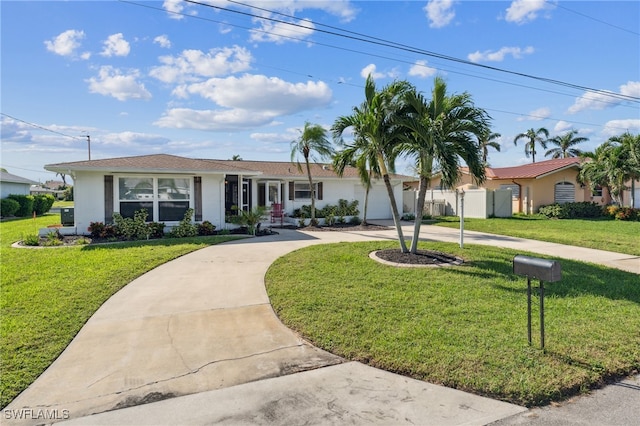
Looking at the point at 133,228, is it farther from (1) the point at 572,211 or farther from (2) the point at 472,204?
(1) the point at 572,211

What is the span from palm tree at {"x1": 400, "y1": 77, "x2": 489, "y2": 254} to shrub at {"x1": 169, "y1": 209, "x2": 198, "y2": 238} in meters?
8.18

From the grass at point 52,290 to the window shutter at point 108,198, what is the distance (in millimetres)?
2804

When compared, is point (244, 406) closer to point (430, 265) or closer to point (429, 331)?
point (429, 331)

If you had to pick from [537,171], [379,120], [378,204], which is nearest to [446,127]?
[379,120]

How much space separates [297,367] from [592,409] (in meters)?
2.61

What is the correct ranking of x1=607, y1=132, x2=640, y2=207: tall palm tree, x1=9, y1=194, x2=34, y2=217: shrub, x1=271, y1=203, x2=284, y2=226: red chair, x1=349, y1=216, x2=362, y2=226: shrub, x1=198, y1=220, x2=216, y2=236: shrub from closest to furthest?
x1=198, y1=220, x2=216, y2=236: shrub < x1=271, y1=203, x2=284, y2=226: red chair < x1=349, y1=216, x2=362, y2=226: shrub < x1=607, y1=132, x2=640, y2=207: tall palm tree < x1=9, y1=194, x2=34, y2=217: shrub

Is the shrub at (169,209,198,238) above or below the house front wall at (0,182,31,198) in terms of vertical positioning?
below

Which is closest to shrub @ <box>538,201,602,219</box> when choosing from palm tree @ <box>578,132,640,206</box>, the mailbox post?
palm tree @ <box>578,132,640,206</box>

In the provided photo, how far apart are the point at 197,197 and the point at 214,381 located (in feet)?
38.4

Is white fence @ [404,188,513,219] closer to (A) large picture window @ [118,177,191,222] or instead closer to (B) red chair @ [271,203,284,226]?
(B) red chair @ [271,203,284,226]

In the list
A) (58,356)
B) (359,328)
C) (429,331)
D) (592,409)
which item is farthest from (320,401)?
(58,356)

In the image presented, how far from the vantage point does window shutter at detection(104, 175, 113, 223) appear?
43.6 ft

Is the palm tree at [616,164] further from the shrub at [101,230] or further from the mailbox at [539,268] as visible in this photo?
the shrub at [101,230]

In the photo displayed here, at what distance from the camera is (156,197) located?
45.5ft
